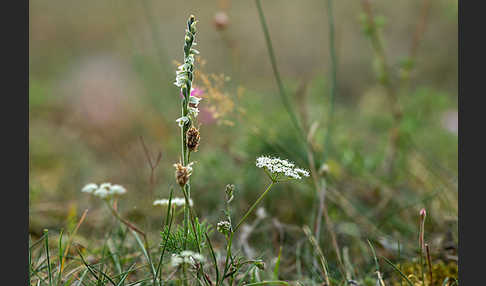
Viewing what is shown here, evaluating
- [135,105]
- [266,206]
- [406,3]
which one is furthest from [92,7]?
[266,206]

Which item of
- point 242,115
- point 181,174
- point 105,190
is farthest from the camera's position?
point 242,115

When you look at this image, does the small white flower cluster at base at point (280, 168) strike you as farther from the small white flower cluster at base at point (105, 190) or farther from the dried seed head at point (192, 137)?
the small white flower cluster at base at point (105, 190)

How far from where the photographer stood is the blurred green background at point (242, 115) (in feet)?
5.74

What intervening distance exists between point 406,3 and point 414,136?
250cm

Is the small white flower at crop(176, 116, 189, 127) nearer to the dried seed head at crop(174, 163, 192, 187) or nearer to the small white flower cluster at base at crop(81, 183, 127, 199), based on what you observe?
the dried seed head at crop(174, 163, 192, 187)

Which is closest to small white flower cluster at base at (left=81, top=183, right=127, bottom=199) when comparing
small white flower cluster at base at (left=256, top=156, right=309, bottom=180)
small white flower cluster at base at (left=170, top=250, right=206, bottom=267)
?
small white flower cluster at base at (left=170, top=250, right=206, bottom=267)

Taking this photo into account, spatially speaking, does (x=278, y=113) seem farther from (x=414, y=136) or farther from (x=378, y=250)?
(x=378, y=250)

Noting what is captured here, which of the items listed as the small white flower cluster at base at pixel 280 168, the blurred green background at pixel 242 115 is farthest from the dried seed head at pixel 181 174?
the blurred green background at pixel 242 115

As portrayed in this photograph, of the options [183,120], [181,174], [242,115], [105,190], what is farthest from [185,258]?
[242,115]

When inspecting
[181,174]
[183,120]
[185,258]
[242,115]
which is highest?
[242,115]

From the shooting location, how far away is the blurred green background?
5.74ft

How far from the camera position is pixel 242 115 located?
1.69 meters

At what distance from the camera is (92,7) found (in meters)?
5.10

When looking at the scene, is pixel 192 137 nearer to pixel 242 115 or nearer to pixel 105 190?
pixel 105 190
